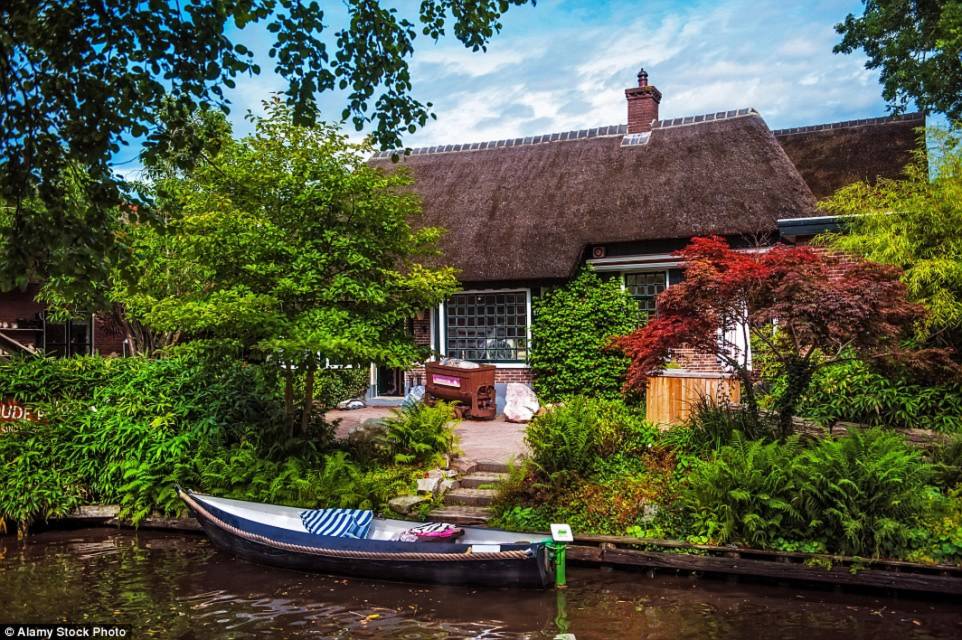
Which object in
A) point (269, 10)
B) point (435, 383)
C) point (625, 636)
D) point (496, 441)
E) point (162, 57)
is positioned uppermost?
point (269, 10)

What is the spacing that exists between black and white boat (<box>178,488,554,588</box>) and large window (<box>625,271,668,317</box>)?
949 cm

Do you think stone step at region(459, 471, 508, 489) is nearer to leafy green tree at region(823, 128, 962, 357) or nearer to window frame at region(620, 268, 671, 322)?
leafy green tree at region(823, 128, 962, 357)

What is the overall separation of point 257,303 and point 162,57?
4431 millimetres

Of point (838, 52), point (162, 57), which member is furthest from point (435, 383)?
point (838, 52)

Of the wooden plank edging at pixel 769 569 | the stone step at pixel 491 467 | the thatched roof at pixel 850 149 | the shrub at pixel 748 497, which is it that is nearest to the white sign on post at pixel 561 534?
the wooden plank edging at pixel 769 569

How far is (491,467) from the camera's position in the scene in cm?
1120

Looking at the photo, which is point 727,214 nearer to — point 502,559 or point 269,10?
point 502,559

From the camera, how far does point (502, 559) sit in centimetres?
795

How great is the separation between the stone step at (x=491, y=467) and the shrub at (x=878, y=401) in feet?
14.4

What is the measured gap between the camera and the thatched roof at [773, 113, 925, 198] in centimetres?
1680

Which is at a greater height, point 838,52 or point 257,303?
point 838,52

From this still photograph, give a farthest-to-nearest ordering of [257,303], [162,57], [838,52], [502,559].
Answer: [838,52]
[257,303]
[502,559]
[162,57]

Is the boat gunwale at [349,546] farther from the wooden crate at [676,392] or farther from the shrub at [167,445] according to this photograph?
the wooden crate at [676,392]

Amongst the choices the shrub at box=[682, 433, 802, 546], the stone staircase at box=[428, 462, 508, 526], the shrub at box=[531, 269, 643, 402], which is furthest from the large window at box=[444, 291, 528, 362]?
the shrub at box=[682, 433, 802, 546]
